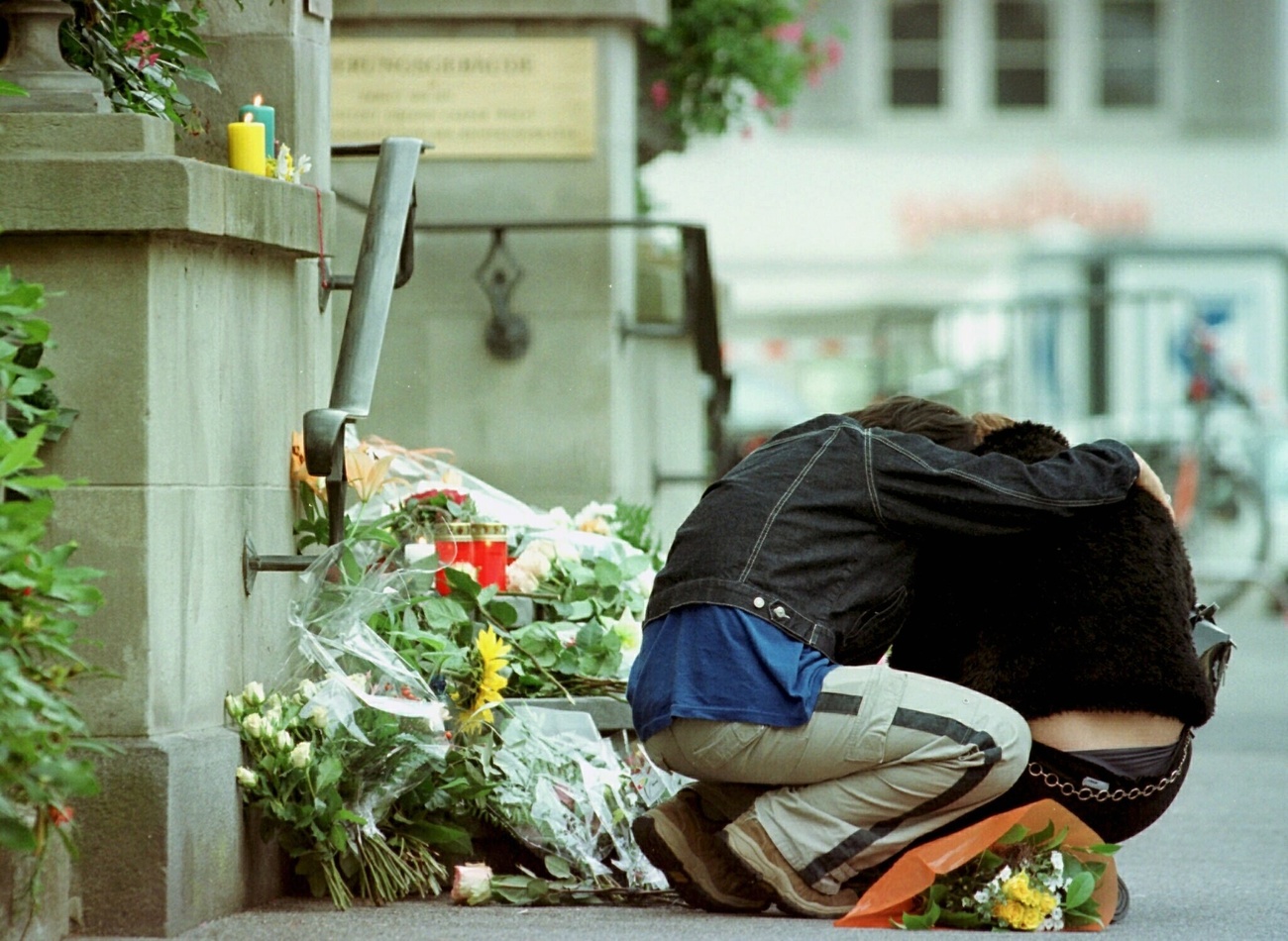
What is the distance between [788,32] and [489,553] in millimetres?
6152

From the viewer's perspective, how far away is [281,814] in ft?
14.0

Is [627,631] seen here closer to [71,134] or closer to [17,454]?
[71,134]

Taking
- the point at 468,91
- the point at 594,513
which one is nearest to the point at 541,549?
the point at 594,513

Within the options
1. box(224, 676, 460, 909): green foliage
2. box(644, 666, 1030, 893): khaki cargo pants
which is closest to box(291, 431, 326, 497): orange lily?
box(224, 676, 460, 909): green foliage

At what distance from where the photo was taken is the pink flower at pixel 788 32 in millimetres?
10305

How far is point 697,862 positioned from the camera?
4.34m

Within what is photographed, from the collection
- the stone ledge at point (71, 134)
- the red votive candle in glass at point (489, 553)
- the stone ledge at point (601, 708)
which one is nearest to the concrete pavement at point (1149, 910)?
the stone ledge at point (601, 708)

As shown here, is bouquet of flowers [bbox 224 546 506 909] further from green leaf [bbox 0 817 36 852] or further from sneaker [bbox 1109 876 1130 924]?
sneaker [bbox 1109 876 1130 924]

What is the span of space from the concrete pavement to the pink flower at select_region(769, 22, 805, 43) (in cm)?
448

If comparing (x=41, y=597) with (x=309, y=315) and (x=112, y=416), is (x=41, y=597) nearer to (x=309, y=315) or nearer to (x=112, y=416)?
(x=112, y=416)

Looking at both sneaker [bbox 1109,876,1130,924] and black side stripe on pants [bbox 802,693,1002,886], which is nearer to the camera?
black side stripe on pants [bbox 802,693,1002,886]

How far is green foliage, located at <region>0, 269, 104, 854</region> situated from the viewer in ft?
10.3

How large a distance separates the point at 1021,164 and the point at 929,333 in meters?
10.4

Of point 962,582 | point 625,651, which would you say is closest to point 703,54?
point 625,651
